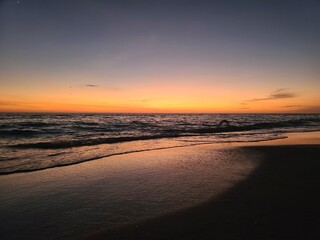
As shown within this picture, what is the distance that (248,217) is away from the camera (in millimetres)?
4512

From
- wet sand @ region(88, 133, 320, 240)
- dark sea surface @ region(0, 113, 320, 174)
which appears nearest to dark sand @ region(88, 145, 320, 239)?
wet sand @ region(88, 133, 320, 240)

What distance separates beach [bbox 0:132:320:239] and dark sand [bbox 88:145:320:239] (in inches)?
0.6

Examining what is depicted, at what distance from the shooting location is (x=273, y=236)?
3.80 m

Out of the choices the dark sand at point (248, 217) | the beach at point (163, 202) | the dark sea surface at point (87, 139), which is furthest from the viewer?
the dark sea surface at point (87, 139)

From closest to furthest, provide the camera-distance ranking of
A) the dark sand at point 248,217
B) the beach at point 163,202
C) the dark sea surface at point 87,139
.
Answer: the dark sand at point 248,217 < the beach at point 163,202 < the dark sea surface at point 87,139

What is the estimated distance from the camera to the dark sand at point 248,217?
391cm

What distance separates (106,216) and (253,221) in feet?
8.77

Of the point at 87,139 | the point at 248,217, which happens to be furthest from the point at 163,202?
the point at 87,139

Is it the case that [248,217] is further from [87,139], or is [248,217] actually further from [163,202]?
[87,139]

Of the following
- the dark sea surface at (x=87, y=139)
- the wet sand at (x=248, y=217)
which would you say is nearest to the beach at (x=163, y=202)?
the wet sand at (x=248, y=217)

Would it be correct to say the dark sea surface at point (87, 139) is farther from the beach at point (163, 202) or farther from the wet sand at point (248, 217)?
the wet sand at point (248, 217)

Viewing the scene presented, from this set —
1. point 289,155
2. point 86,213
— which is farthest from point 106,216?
point 289,155

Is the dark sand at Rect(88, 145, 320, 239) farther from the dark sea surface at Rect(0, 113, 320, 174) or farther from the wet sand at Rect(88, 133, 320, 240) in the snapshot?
the dark sea surface at Rect(0, 113, 320, 174)

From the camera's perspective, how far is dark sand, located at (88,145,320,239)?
3912 mm
